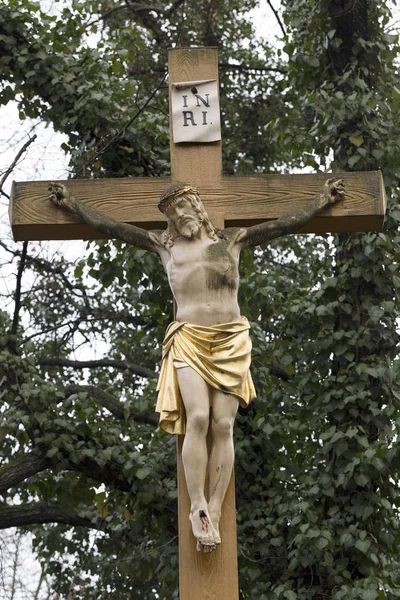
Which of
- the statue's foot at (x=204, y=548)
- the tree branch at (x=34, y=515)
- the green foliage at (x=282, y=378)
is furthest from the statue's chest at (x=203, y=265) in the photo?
the tree branch at (x=34, y=515)

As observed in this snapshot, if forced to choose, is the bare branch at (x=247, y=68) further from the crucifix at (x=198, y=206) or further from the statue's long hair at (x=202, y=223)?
the statue's long hair at (x=202, y=223)

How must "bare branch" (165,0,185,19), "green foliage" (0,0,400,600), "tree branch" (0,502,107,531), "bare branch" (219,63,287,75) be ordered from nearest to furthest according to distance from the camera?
"green foliage" (0,0,400,600), "tree branch" (0,502,107,531), "bare branch" (165,0,185,19), "bare branch" (219,63,287,75)

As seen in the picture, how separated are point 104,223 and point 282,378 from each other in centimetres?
440

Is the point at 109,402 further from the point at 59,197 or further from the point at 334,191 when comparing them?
the point at 334,191

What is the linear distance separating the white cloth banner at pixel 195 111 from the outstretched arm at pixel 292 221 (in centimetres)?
48

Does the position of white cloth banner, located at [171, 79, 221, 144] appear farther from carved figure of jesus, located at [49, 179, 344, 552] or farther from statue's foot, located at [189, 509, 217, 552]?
statue's foot, located at [189, 509, 217, 552]

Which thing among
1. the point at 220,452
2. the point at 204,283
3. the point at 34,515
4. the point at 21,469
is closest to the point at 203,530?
the point at 220,452

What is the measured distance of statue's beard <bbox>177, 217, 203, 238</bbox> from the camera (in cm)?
554

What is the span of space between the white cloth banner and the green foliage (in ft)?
6.54

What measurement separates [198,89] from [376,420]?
2.90 m

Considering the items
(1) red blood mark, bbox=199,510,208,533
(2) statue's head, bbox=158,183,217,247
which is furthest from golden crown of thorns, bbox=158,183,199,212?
(1) red blood mark, bbox=199,510,208,533

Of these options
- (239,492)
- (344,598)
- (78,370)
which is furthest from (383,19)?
(78,370)

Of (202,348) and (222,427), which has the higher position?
(202,348)

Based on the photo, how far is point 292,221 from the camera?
580cm
